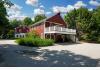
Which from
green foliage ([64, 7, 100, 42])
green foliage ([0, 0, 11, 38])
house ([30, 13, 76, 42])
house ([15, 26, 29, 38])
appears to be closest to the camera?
green foliage ([64, 7, 100, 42])

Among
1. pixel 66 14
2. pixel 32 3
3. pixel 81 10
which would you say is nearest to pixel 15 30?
pixel 32 3

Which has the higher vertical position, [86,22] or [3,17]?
[3,17]

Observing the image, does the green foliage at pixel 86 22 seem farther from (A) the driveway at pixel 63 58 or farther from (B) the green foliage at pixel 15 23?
(B) the green foliage at pixel 15 23

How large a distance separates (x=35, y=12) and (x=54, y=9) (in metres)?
0.28

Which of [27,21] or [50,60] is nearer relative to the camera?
[27,21]

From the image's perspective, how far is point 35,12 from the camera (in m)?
2.89

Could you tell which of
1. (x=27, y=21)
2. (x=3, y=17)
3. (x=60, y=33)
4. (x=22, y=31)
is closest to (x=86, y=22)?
(x=27, y=21)

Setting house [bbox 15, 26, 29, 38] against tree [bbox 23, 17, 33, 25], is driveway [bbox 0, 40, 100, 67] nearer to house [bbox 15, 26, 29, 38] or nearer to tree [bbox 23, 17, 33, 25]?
house [bbox 15, 26, 29, 38]

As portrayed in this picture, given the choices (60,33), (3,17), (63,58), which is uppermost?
(3,17)

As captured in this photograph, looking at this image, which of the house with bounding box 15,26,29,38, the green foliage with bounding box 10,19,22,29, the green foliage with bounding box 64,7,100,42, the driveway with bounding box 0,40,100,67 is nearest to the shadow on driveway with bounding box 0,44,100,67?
the driveway with bounding box 0,40,100,67

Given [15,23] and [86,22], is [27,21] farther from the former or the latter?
[86,22]

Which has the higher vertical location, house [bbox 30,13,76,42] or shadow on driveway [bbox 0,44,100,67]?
house [bbox 30,13,76,42]

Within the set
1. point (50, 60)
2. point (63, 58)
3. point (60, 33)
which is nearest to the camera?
point (50, 60)

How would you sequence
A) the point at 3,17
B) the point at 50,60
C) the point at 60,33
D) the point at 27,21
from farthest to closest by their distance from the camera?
the point at 60,33, the point at 50,60, the point at 3,17, the point at 27,21
